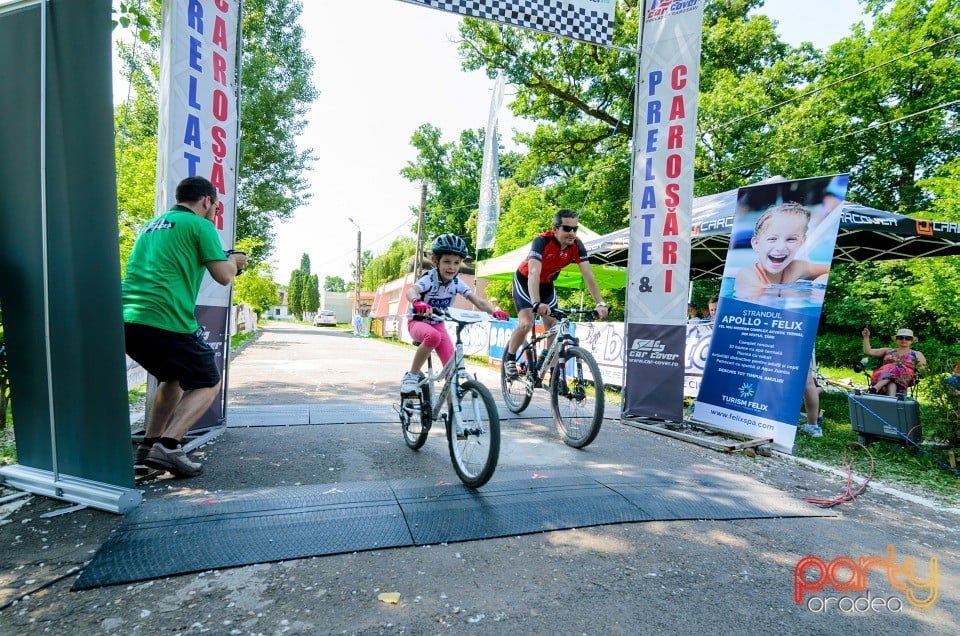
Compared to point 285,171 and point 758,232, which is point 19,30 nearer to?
point 758,232

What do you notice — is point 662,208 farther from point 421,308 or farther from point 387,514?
point 387,514

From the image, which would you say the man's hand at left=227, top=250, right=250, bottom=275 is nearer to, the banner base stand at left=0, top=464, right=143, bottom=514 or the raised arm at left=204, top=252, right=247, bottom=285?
the raised arm at left=204, top=252, right=247, bottom=285

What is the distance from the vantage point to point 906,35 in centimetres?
2056

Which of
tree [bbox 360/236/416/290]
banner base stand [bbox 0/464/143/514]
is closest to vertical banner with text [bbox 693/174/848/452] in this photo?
banner base stand [bbox 0/464/143/514]

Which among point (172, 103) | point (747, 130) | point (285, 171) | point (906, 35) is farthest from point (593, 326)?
point (906, 35)

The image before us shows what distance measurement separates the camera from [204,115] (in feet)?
14.6

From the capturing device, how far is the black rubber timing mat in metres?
2.48

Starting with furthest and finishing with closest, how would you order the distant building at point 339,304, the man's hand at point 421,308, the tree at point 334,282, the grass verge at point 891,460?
1. the tree at point 334,282
2. the distant building at point 339,304
3. the grass verge at point 891,460
4. the man's hand at point 421,308

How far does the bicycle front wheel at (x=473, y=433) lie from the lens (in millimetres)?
3256

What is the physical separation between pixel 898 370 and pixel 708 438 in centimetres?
283

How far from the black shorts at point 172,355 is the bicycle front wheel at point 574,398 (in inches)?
120

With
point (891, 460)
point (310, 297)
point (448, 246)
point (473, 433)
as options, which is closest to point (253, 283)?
point (448, 246)

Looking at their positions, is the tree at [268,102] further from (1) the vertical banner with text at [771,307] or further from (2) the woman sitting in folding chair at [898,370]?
(2) the woman sitting in folding chair at [898,370]

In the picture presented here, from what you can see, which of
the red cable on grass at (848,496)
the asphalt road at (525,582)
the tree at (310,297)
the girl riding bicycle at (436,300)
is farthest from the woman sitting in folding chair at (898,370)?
the tree at (310,297)
